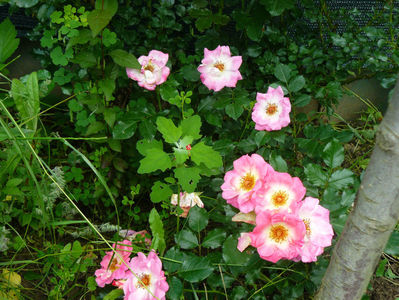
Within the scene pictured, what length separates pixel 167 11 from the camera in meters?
1.72

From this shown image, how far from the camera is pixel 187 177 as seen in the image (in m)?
1.27

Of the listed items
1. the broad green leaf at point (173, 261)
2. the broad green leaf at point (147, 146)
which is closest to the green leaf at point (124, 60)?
the broad green leaf at point (147, 146)

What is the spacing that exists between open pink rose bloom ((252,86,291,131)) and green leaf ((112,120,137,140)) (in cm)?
44

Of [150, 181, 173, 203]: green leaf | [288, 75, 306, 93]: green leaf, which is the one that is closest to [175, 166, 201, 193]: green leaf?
[150, 181, 173, 203]: green leaf

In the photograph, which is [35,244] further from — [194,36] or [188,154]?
[194,36]

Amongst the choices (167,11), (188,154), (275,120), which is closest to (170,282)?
(188,154)

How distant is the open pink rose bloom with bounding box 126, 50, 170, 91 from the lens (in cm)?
151

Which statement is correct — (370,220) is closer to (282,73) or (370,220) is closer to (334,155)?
(334,155)

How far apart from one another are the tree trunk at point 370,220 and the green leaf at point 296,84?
610 mm

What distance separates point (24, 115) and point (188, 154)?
2.13ft

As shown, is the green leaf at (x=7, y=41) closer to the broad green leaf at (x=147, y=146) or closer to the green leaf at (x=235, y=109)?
the broad green leaf at (x=147, y=146)

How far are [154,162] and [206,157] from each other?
15cm

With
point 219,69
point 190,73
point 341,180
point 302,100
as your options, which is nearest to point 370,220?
point 341,180

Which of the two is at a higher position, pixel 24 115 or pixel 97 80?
pixel 97 80
